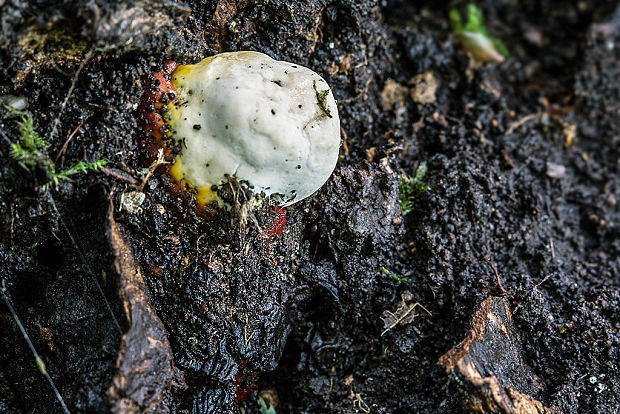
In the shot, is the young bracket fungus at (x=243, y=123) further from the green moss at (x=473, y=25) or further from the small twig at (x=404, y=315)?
the green moss at (x=473, y=25)

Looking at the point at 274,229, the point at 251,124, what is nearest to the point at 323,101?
the point at 251,124

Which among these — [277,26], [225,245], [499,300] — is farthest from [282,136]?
[499,300]

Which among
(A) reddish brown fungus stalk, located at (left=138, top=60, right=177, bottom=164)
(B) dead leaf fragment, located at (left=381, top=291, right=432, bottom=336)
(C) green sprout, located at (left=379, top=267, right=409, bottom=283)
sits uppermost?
(A) reddish brown fungus stalk, located at (left=138, top=60, right=177, bottom=164)

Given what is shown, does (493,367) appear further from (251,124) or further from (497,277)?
(251,124)

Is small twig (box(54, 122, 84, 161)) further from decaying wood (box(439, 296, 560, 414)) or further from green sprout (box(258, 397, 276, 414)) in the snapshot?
decaying wood (box(439, 296, 560, 414))

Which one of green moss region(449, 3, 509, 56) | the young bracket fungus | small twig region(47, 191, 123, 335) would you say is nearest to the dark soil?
small twig region(47, 191, 123, 335)

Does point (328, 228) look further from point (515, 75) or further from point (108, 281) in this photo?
point (515, 75)
